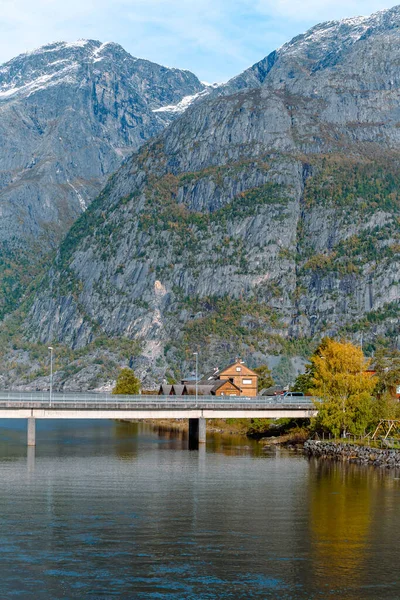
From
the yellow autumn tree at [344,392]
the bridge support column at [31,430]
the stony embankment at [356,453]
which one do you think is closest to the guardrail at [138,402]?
the bridge support column at [31,430]

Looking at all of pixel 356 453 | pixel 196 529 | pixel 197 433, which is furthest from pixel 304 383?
pixel 196 529

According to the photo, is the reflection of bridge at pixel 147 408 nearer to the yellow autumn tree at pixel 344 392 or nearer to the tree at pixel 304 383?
the yellow autumn tree at pixel 344 392

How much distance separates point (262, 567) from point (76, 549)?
545 inches

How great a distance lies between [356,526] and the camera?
254ft

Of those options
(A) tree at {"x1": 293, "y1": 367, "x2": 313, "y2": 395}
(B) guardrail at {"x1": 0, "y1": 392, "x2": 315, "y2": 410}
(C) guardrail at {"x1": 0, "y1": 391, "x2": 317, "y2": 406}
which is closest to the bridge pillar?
(B) guardrail at {"x1": 0, "y1": 392, "x2": 315, "y2": 410}

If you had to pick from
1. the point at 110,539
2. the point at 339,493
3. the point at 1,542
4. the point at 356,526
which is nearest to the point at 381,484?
the point at 339,493

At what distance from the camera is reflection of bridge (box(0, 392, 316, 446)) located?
14325 centimetres

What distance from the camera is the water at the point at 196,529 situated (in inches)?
2306

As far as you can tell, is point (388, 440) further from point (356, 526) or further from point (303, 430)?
point (356, 526)

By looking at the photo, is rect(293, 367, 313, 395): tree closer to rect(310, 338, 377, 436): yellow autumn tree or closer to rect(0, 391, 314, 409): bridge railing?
rect(0, 391, 314, 409): bridge railing

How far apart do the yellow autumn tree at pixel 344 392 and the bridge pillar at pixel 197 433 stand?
21.6m

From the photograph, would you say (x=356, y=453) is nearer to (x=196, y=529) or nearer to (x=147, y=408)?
(x=147, y=408)

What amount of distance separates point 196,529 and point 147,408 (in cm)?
7365

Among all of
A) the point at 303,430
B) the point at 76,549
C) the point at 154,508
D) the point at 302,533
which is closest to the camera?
the point at 76,549
